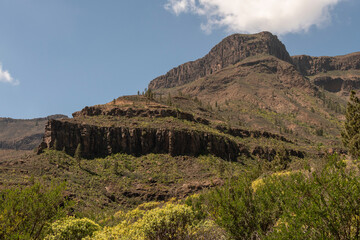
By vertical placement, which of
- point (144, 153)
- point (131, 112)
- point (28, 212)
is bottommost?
point (144, 153)

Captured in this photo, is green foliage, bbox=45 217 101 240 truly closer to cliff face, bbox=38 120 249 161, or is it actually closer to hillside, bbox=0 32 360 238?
hillside, bbox=0 32 360 238

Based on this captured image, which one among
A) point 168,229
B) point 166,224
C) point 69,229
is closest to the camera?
point 166,224

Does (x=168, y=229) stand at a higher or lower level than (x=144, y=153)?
higher

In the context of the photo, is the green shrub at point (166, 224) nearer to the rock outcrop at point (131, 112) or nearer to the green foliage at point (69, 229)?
the green foliage at point (69, 229)

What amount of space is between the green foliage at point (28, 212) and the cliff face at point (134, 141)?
2327 inches

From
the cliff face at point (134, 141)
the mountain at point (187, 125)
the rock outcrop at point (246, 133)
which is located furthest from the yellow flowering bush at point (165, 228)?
the rock outcrop at point (246, 133)

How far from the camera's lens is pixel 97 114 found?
9256cm

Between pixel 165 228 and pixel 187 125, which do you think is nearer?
pixel 165 228

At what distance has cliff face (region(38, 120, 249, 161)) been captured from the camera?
72.6 meters

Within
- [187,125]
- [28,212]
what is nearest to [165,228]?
[28,212]

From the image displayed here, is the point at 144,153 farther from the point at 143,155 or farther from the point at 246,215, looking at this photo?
the point at 246,215

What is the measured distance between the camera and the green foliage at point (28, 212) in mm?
12966

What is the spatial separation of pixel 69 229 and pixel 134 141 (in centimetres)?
6074

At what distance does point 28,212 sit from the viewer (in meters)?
14.1
